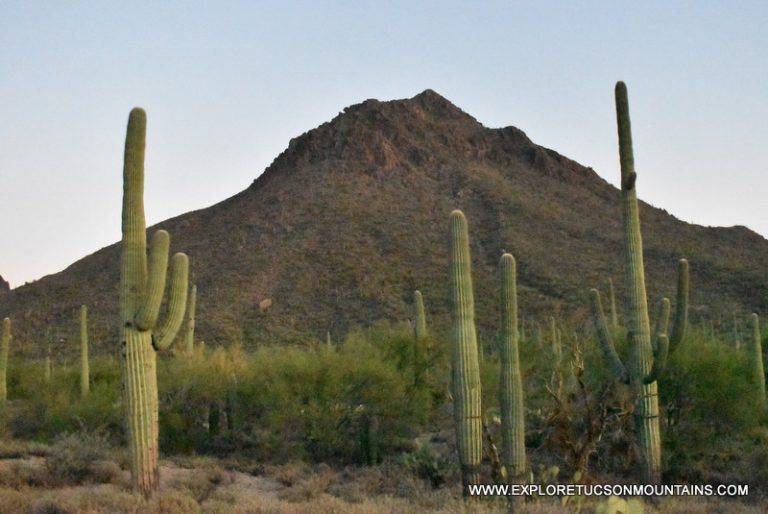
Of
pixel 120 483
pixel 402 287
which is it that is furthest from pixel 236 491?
pixel 402 287

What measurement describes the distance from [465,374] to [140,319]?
417 centimetres

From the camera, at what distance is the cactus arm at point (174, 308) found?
1103 cm

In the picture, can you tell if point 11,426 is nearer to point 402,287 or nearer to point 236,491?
point 236,491

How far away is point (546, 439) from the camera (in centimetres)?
1343

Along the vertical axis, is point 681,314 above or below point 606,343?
above

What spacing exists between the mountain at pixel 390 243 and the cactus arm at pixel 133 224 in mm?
22110

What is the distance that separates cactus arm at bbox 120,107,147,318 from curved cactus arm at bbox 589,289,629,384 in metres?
6.56

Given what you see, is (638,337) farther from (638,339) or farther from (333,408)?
(333,408)

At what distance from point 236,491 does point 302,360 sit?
18.8 feet

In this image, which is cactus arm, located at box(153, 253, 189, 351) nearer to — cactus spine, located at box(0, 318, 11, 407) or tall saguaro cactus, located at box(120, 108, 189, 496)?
tall saguaro cactus, located at box(120, 108, 189, 496)

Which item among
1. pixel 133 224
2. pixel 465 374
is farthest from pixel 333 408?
pixel 133 224

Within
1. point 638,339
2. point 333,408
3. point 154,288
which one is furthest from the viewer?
point 333,408

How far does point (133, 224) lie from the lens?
36.7ft

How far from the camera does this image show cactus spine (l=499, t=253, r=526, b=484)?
35.9ft
